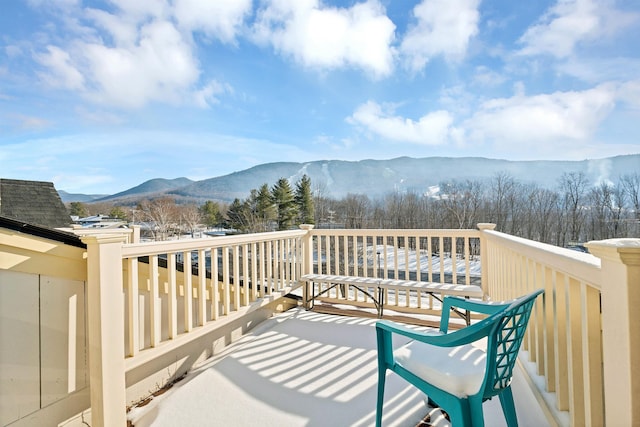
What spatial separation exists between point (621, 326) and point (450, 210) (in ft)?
92.0

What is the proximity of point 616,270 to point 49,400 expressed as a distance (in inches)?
99.7

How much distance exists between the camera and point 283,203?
1177 inches

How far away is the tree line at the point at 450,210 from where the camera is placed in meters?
19.5

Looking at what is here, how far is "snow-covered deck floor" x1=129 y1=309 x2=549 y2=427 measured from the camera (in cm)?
179

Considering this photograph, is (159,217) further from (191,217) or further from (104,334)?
(104,334)

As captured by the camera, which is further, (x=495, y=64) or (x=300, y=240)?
(x=495, y=64)

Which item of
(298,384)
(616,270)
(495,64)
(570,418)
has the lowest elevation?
(298,384)

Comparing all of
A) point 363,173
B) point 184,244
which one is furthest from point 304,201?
point 363,173

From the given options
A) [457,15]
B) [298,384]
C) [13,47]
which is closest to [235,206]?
[13,47]

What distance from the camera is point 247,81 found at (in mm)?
10414

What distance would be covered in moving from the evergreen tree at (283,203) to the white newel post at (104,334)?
27924mm

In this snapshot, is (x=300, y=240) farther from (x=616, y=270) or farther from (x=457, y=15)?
Result: (x=457, y=15)

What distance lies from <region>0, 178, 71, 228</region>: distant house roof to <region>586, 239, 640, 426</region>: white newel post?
4.48 metres

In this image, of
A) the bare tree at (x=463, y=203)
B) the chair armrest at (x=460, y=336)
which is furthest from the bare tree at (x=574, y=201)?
the chair armrest at (x=460, y=336)
